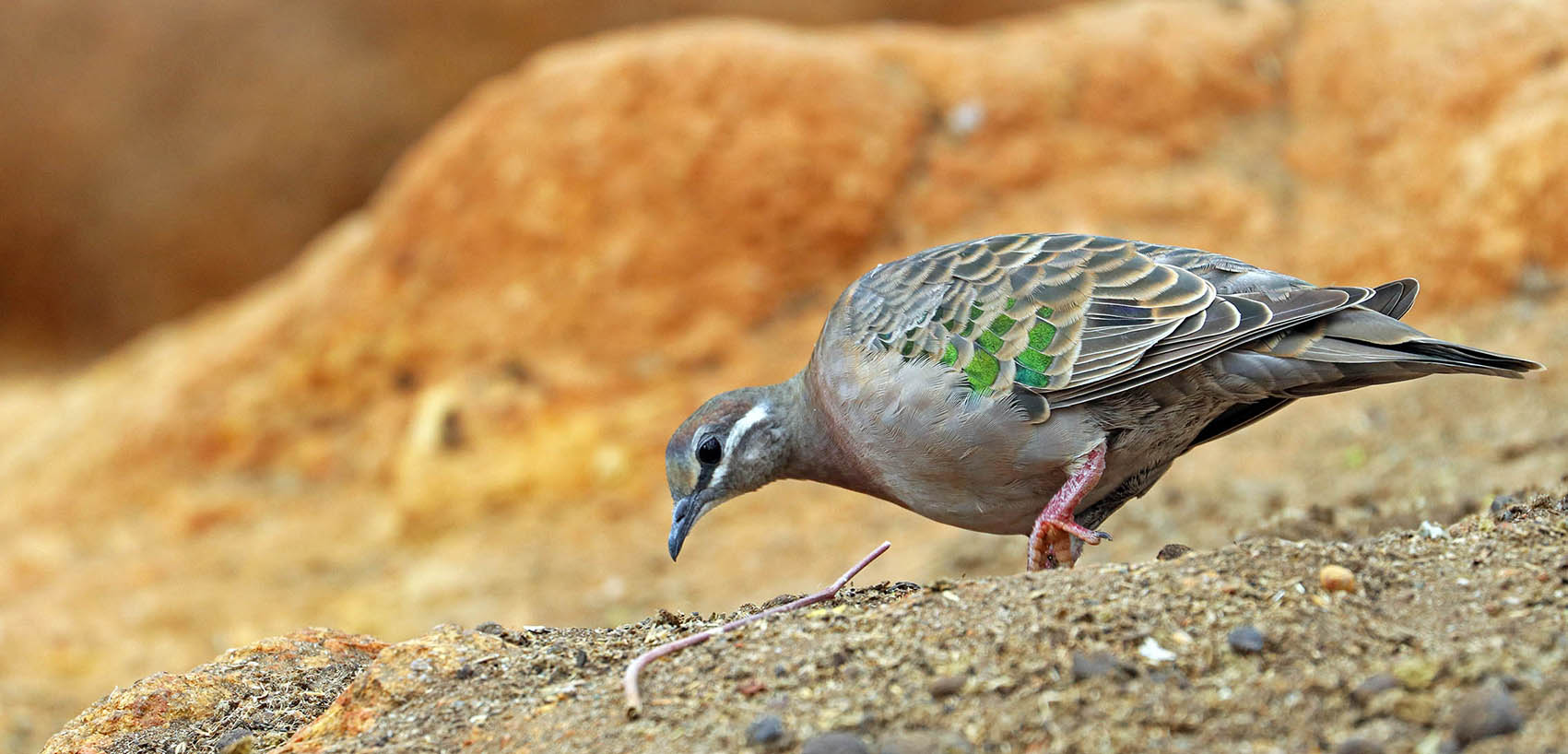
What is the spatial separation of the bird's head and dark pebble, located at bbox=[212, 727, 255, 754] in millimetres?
1606

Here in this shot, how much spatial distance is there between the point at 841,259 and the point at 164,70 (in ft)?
42.3

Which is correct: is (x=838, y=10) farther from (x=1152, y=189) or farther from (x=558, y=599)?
(x=558, y=599)

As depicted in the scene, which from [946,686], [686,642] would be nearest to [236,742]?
[686,642]

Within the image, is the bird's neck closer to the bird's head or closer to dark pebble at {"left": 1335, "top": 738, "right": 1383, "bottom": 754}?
the bird's head

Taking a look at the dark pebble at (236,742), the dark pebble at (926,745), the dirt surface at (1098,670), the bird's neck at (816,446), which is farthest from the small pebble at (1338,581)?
the dark pebble at (236,742)

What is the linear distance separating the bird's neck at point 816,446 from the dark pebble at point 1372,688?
2003 mm

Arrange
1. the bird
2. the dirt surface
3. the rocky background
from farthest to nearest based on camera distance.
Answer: the rocky background
the bird
the dirt surface

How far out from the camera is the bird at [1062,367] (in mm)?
3613

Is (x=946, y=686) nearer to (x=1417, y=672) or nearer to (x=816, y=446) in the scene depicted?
(x=1417, y=672)

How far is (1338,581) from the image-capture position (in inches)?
107

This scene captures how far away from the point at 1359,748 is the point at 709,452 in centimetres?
269

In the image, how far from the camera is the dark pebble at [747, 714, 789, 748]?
97.0 inches

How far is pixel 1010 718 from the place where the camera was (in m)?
2.43

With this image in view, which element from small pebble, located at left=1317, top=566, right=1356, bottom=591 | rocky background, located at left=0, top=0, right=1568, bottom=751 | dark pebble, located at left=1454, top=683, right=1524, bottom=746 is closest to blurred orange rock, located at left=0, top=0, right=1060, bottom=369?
rocky background, located at left=0, top=0, right=1568, bottom=751
